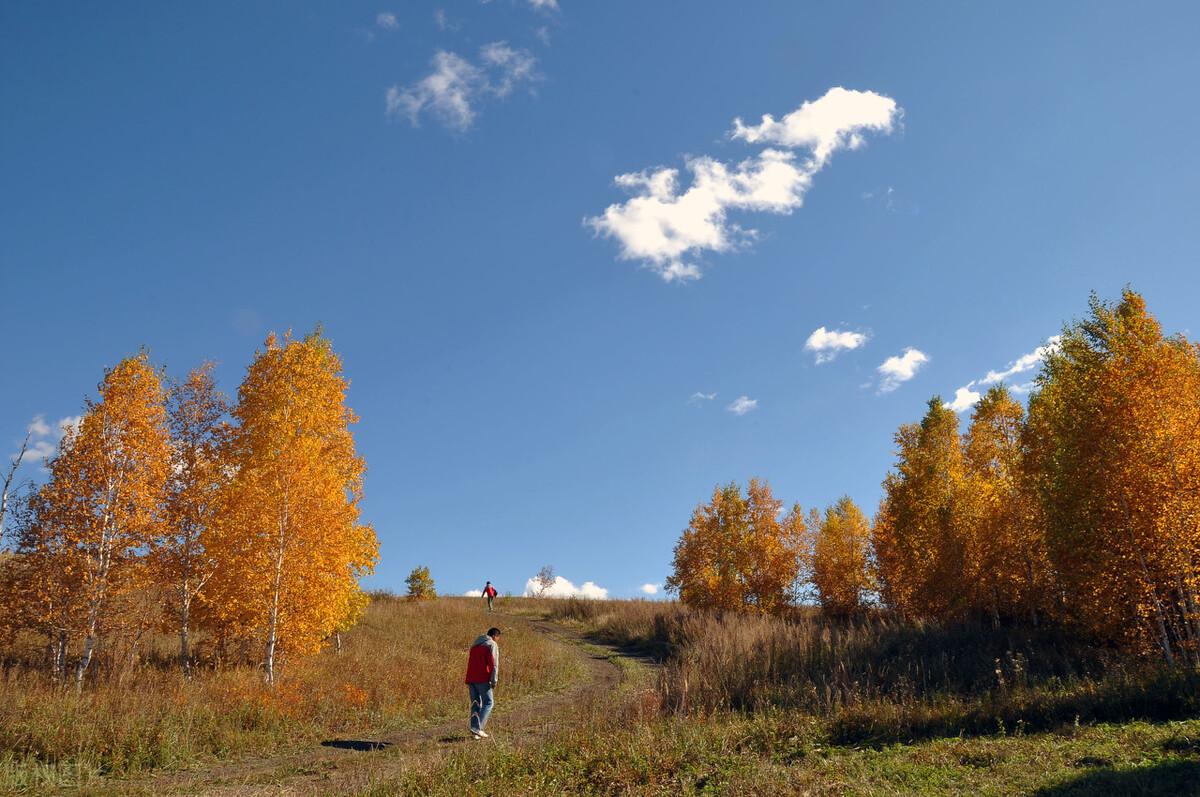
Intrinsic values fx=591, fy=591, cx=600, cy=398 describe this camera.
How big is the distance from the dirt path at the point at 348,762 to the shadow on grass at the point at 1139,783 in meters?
7.76

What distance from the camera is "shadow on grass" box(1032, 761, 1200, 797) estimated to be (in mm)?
6859

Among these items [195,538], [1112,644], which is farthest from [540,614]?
[1112,644]

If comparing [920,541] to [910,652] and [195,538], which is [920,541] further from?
[195,538]

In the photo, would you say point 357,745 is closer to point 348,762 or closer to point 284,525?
point 348,762

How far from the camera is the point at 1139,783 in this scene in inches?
277

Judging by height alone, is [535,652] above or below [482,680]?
below

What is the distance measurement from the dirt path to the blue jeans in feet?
1.22

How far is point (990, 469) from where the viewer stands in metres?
29.7

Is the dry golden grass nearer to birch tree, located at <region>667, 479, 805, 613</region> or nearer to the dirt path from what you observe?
the dirt path

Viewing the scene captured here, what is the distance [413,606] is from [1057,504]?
30.7 meters

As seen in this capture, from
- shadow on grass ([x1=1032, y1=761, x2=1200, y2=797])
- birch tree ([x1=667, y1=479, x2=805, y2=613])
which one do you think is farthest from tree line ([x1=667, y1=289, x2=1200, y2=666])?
shadow on grass ([x1=1032, y1=761, x2=1200, y2=797])

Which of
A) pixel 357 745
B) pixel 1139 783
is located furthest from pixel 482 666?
pixel 1139 783

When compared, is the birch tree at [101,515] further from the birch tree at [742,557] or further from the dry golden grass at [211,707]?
the birch tree at [742,557]

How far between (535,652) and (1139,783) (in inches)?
727
